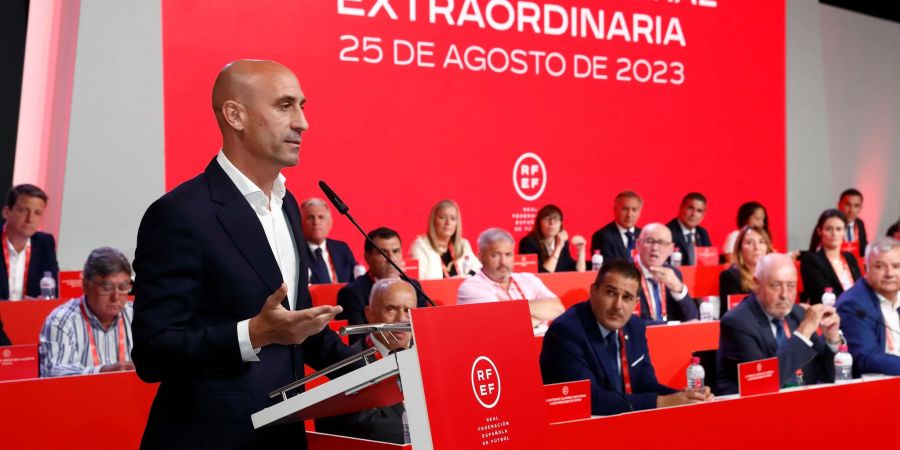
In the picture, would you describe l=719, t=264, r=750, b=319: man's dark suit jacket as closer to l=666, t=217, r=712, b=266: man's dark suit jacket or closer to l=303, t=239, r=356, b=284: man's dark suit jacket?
l=666, t=217, r=712, b=266: man's dark suit jacket

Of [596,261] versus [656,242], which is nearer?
[656,242]

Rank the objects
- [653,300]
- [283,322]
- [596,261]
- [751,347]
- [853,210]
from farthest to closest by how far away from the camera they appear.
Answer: [853,210] < [596,261] < [653,300] < [751,347] < [283,322]

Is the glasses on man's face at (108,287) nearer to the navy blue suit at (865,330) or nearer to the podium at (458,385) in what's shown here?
the podium at (458,385)

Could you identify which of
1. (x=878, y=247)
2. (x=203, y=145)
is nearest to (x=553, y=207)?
(x=203, y=145)

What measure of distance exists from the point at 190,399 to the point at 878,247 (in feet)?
12.4

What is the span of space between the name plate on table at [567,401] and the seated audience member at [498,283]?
2.59m

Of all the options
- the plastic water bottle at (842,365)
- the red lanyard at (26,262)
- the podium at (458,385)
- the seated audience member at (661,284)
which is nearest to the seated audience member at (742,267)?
the seated audience member at (661,284)

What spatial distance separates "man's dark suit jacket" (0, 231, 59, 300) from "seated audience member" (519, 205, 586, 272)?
328 centimetres

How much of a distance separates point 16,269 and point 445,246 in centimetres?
272

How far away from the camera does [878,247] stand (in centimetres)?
454

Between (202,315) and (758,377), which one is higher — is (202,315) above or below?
above

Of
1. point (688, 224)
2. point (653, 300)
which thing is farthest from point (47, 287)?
point (688, 224)

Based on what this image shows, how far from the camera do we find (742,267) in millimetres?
6090

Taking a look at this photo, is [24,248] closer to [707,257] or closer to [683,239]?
[707,257]
